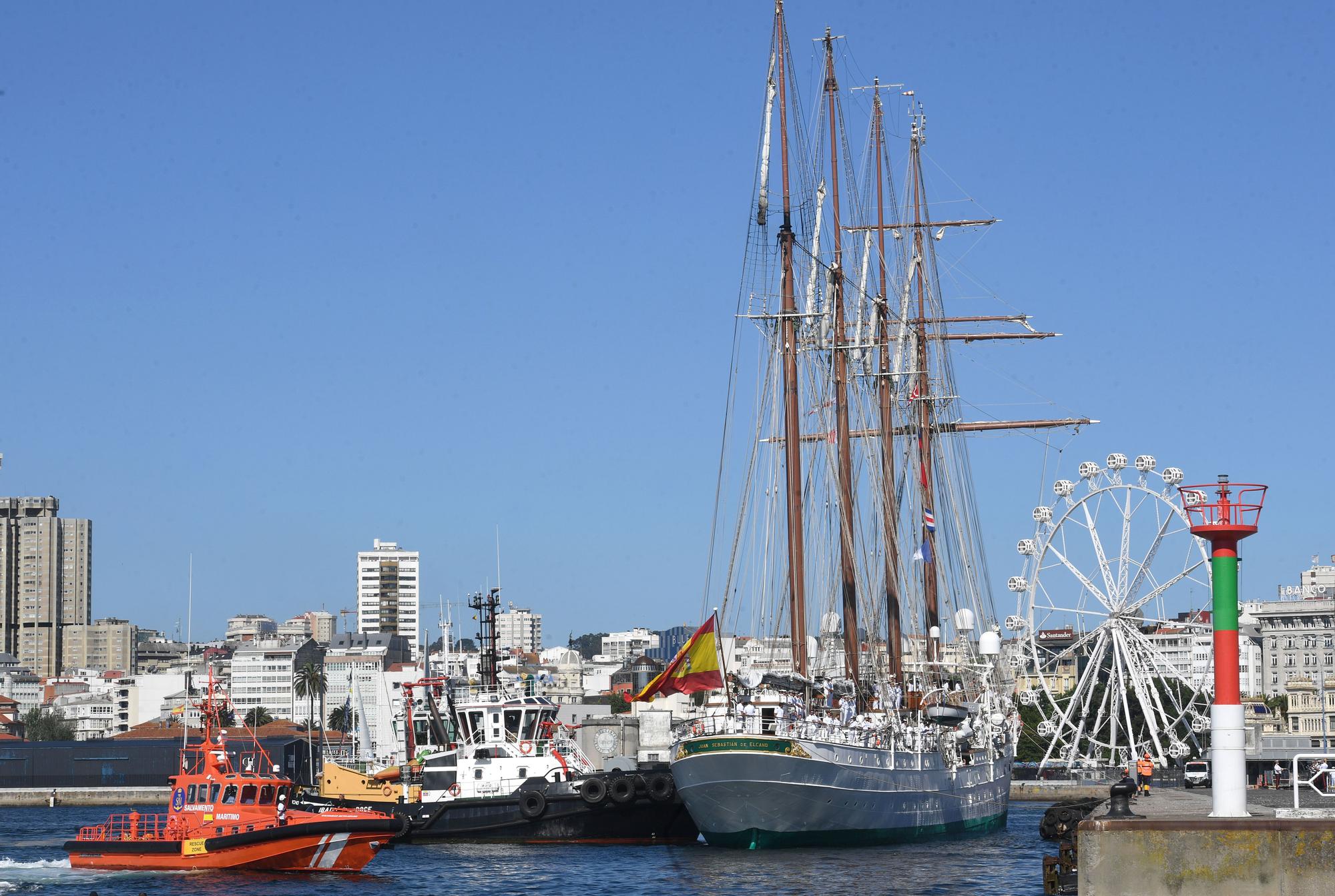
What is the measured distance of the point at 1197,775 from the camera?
2987 inches

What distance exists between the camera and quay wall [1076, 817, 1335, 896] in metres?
27.1

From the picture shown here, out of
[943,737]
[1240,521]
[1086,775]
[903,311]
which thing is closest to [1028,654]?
[1086,775]

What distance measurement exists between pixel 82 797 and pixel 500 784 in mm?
89825

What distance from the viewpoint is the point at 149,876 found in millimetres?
48656

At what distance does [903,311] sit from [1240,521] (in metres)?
51.4

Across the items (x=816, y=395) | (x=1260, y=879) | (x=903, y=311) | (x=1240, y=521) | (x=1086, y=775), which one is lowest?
(x=1086, y=775)

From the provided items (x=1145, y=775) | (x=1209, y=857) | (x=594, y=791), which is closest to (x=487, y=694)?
(x=594, y=791)

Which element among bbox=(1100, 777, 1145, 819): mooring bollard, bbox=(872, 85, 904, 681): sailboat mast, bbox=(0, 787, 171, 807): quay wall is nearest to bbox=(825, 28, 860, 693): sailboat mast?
bbox=(872, 85, 904, 681): sailboat mast

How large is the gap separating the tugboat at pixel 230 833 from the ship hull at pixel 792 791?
30.1 feet

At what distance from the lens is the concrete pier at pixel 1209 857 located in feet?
89.0

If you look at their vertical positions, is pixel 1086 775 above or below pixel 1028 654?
below

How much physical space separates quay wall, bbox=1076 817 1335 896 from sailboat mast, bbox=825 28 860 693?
35887 millimetres

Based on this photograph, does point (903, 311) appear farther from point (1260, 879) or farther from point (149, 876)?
point (1260, 879)

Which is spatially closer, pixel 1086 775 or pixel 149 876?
pixel 149 876
